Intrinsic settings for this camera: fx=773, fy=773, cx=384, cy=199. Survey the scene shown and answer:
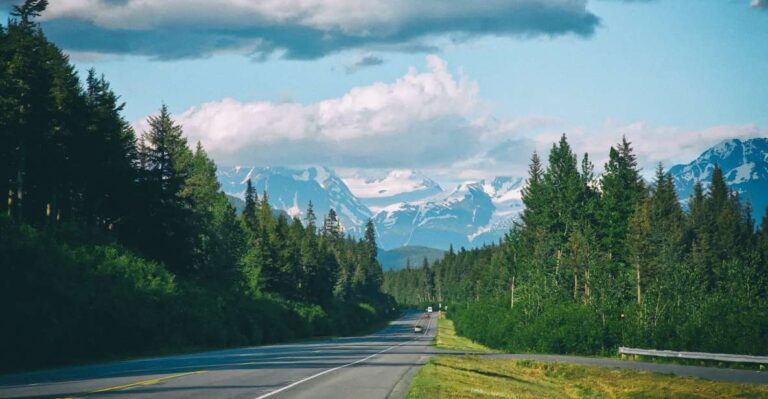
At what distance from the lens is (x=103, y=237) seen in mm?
56781

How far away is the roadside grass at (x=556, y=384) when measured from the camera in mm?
26703

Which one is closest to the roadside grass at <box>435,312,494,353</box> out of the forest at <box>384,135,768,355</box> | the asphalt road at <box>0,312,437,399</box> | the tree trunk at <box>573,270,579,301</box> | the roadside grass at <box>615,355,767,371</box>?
the forest at <box>384,135,768,355</box>

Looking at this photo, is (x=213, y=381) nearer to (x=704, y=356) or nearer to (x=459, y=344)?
(x=704, y=356)

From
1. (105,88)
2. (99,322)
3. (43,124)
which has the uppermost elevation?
(105,88)

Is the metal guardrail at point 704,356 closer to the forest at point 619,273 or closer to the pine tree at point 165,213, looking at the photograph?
the forest at point 619,273

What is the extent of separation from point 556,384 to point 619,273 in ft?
148

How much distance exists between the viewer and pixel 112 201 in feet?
227

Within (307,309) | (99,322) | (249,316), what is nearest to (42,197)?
(249,316)

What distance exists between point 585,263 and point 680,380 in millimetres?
46847

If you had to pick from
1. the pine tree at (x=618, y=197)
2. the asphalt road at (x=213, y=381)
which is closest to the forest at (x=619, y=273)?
the pine tree at (x=618, y=197)

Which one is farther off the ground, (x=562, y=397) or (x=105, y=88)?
(x=105, y=88)

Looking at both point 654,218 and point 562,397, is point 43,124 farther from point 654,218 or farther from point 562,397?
point 654,218

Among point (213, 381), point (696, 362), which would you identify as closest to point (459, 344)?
point (696, 362)

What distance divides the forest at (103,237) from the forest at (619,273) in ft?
86.5
